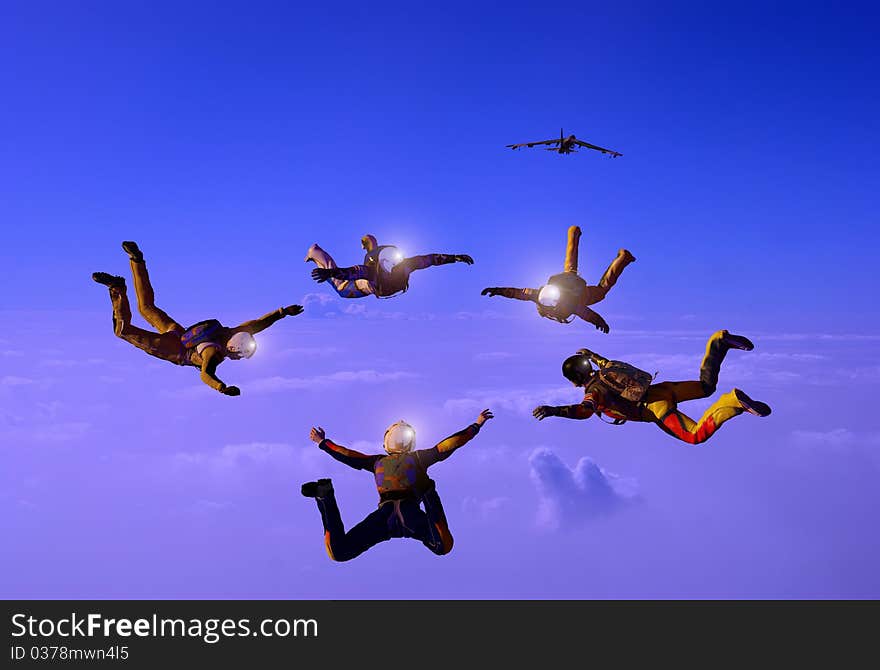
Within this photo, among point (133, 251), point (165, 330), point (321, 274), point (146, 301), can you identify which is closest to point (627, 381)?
point (321, 274)

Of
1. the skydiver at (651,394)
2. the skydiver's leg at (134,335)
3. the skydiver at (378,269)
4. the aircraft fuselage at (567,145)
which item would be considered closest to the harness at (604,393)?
the skydiver at (651,394)

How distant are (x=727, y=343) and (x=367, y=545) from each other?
9548mm

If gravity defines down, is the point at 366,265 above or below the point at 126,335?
above

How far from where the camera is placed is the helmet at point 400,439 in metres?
18.4

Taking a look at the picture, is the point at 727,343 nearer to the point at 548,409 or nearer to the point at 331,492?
the point at 548,409

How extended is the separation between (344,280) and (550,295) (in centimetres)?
556

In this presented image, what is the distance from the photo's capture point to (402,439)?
18.5 metres

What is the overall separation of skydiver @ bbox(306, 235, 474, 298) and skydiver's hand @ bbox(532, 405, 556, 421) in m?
5.97

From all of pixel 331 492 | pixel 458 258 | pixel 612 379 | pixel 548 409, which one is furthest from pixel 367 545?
pixel 458 258

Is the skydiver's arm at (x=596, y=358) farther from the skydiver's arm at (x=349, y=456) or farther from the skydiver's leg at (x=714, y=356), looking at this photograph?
the skydiver's arm at (x=349, y=456)

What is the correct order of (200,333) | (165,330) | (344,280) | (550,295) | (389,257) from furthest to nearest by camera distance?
(389,257) → (344,280) → (550,295) → (165,330) → (200,333)

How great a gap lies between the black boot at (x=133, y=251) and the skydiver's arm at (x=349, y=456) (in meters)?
6.71

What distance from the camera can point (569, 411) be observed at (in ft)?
58.1

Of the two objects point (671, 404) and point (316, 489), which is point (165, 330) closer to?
point (316, 489)
